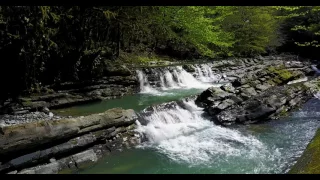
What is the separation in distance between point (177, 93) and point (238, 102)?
371 centimetres

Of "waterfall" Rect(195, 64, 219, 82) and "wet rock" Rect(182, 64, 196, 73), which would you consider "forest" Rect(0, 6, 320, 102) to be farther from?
"wet rock" Rect(182, 64, 196, 73)

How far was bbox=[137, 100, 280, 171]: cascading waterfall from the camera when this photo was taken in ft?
30.0

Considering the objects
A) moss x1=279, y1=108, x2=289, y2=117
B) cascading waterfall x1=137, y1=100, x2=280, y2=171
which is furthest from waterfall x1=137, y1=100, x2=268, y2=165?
moss x1=279, y1=108, x2=289, y2=117

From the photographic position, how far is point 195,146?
32.2ft

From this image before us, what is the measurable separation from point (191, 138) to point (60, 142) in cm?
455

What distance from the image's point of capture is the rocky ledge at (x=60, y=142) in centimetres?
768

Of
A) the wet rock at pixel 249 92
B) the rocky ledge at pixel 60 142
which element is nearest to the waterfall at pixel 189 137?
the rocky ledge at pixel 60 142

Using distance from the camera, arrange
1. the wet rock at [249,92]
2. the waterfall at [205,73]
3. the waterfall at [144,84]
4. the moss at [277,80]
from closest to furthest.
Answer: the wet rock at [249,92], the waterfall at [144,84], the moss at [277,80], the waterfall at [205,73]

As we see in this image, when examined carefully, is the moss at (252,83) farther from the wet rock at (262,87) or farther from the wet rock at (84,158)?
the wet rock at (84,158)

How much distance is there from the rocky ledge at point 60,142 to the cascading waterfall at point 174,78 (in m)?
6.72

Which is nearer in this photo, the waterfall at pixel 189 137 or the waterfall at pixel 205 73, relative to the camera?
the waterfall at pixel 189 137

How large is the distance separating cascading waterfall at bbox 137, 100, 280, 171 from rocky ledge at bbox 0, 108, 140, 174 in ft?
3.37

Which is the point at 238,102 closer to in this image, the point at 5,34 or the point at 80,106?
the point at 80,106
